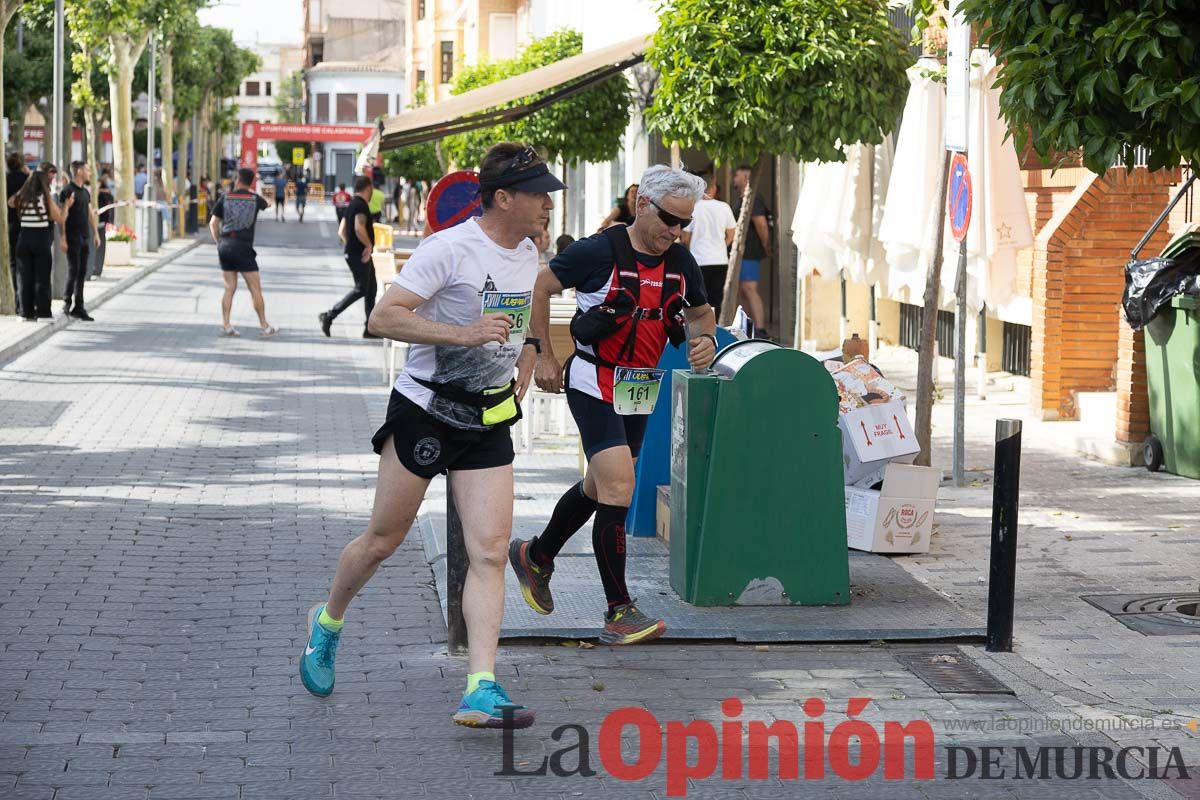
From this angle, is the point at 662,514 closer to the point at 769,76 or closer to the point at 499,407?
the point at 499,407

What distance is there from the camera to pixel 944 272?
14305mm

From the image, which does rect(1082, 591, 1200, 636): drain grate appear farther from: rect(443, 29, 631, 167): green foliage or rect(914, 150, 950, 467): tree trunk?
rect(443, 29, 631, 167): green foliage

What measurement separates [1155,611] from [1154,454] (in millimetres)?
3962

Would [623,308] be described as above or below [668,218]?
below

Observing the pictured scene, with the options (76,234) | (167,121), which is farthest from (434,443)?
(167,121)

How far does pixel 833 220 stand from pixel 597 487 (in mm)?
9677

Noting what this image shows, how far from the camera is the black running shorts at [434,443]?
5.54m

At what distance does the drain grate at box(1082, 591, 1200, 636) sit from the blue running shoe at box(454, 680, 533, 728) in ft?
9.28

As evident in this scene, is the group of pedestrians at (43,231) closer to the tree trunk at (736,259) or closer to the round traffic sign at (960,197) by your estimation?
the tree trunk at (736,259)

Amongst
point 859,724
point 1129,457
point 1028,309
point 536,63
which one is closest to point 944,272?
point 1028,309

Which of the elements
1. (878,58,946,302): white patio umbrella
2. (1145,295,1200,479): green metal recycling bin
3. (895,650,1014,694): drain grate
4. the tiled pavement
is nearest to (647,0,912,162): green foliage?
(878,58,946,302): white patio umbrella

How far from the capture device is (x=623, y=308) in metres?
6.61

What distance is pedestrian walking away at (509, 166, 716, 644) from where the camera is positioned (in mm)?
6582

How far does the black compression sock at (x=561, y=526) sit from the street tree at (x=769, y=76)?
6850 millimetres
